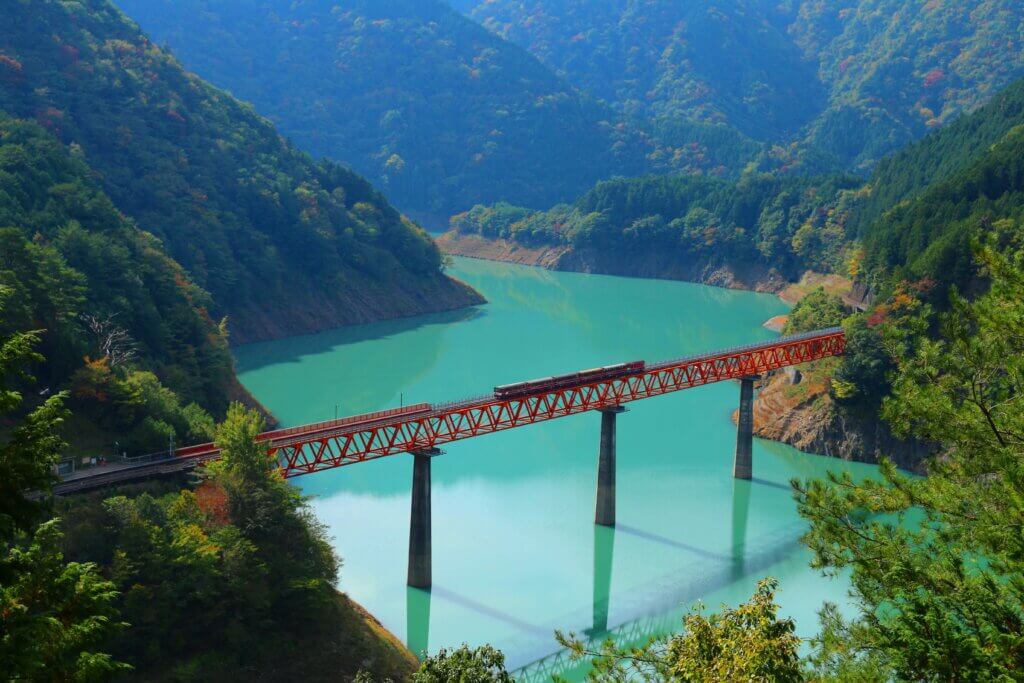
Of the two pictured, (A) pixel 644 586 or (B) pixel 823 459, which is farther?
(B) pixel 823 459

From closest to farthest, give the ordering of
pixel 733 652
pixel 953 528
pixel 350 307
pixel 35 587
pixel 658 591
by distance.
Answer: pixel 35 587, pixel 733 652, pixel 953 528, pixel 658 591, pixel 350 307

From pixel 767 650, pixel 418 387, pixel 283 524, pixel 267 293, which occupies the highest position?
pixel 267 293

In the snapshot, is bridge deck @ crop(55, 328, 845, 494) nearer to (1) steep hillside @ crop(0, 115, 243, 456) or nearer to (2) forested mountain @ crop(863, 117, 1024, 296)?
(1) steep hillside @ crop(0, 115, 243, 456)

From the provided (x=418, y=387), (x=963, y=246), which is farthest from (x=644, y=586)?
(x=418, y=387)

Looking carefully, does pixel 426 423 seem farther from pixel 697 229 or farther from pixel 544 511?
pixel 697 229

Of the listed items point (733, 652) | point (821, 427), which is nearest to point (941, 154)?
point (821, 427)

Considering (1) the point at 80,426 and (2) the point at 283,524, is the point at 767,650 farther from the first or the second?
(1) the point at 80,426

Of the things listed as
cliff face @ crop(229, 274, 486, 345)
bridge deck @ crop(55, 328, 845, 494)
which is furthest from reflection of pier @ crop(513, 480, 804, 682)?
cliff face @ crop(229, 274, 486, 345)
